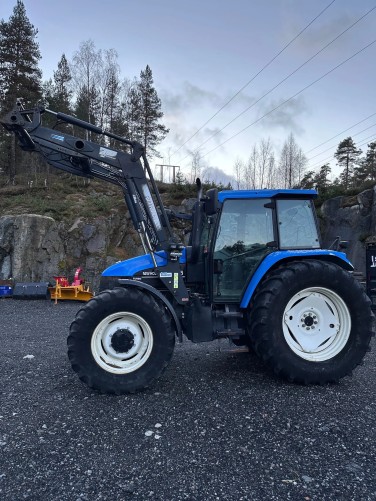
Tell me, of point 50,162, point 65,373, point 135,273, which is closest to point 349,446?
point 135,273

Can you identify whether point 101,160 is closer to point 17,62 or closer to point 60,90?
point 17,62

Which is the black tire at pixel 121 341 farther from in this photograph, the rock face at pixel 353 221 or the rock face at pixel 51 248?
the rock face at pixel 353 221

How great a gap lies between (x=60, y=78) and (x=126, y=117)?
6744 mm

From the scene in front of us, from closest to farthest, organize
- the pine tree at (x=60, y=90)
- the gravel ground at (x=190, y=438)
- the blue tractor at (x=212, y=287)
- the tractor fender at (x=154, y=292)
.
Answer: the gravel ground at (x=190, y=438) → the blue tractor at (x=212, y=287) → the tractor fender at (x=154, y=292) → the pine tree at (x=60, y=90)

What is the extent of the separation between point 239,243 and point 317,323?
4.23ft

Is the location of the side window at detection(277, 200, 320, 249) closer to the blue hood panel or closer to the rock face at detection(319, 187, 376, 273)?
the blue hood panel

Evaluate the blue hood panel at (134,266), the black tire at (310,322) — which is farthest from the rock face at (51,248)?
the black tire at (310,322)

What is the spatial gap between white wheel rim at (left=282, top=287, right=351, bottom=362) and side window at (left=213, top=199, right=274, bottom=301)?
2.15 feet

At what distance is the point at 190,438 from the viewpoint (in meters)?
2.95

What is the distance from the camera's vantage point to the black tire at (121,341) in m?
3.72

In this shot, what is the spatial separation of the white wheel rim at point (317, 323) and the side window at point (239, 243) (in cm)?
65

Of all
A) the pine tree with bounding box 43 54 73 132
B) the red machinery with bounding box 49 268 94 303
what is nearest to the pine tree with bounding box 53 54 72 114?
the pine tree with bounding box 43 54 73 132

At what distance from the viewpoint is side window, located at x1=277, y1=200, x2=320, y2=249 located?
177 inches

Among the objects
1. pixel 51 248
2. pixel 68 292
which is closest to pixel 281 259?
pixel 68 292
